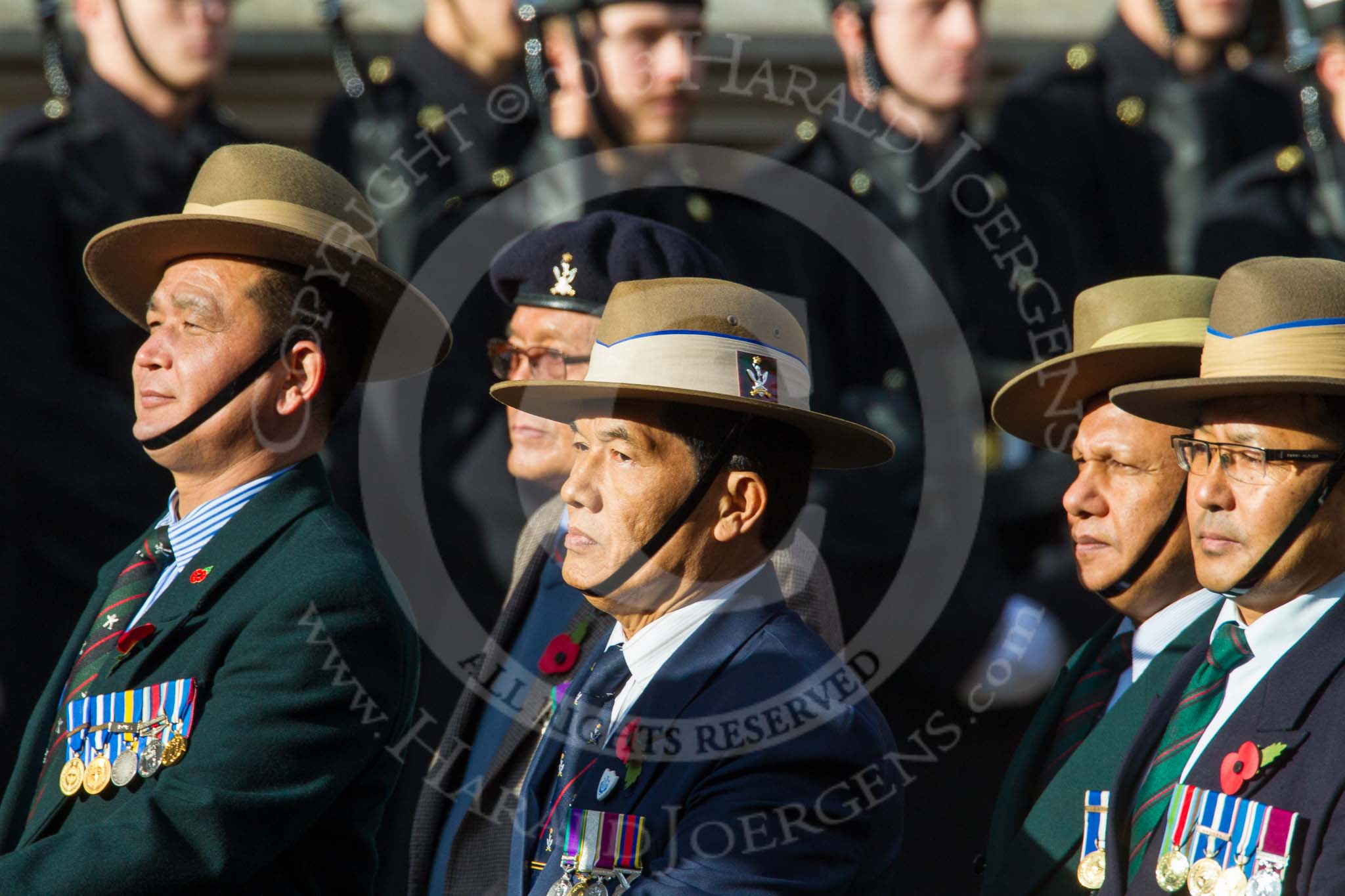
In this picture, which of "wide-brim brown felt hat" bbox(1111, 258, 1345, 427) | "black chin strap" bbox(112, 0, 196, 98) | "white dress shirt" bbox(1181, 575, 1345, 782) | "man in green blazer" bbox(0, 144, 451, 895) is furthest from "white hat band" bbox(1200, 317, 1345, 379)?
"black chin strap" bbox(112, 0, 196, 98)

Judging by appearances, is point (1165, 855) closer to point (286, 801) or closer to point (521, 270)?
point (286, 801)

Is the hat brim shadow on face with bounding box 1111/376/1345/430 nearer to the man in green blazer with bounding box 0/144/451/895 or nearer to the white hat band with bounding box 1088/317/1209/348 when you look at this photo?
the white hat band with bounding box 1088/317/1209/348

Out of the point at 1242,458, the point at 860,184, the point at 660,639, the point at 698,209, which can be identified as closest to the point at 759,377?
the point at 660,639

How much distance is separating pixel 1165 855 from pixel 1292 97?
508 centimetres

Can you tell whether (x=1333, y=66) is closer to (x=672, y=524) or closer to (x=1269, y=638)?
(x=1269, y=638)

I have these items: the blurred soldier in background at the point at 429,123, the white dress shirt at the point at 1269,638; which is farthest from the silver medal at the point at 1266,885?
the blurred soldier in background at the point at 429,123

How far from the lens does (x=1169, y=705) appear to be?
3.36 metres

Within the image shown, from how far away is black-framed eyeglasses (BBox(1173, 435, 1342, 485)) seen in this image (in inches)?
124

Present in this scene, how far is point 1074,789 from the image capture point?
3.67 m

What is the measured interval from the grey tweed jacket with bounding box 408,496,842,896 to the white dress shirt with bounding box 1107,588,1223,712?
0.62 metres

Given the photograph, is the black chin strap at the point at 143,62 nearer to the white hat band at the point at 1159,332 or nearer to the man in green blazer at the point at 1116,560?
the man in green blazer at the point at 1116,560

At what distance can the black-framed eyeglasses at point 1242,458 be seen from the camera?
315 centimetres

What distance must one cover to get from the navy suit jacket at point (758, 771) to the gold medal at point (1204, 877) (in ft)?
1.65

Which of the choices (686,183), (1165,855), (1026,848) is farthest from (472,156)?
(1165,855)
